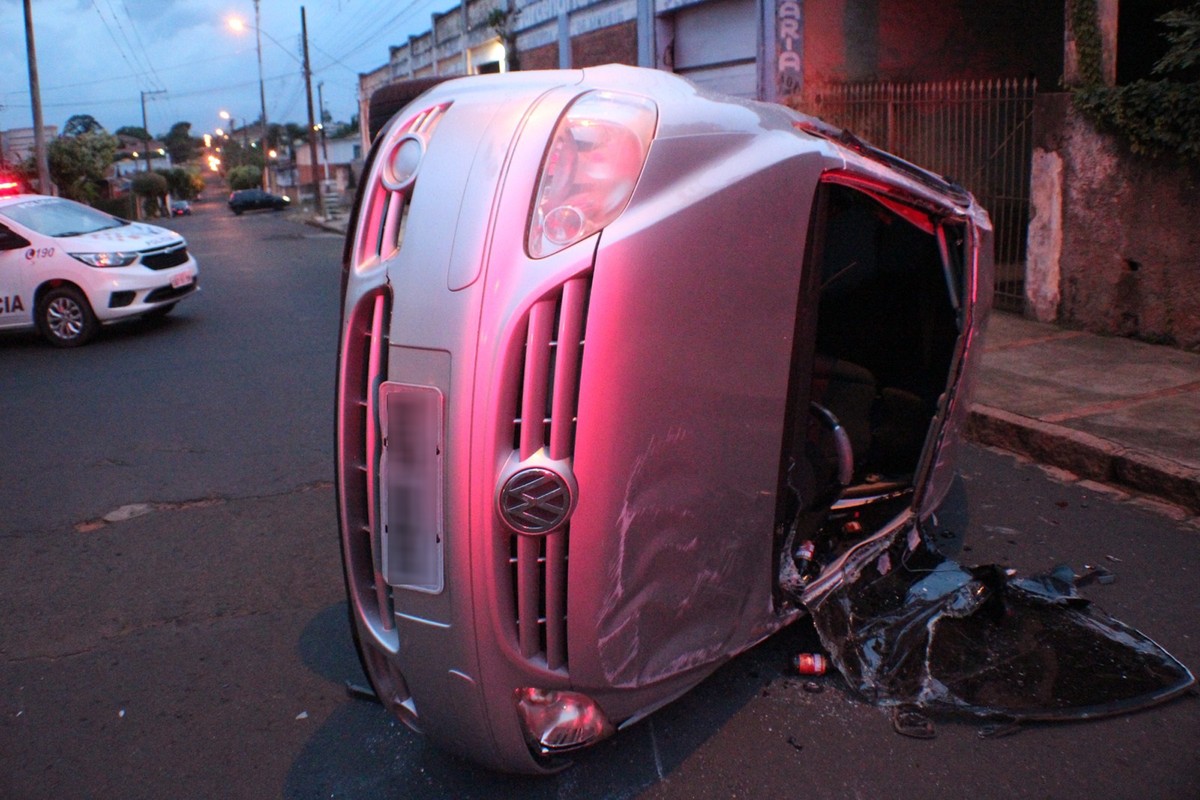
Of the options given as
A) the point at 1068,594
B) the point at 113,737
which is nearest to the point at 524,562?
the point at 113,737

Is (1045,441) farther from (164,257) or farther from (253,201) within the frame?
(253,201)

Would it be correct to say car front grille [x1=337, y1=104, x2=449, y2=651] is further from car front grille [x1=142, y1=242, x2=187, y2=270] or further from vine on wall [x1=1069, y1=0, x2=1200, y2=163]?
car front grille [x1=142, y1=242, x2=187, y2=270]

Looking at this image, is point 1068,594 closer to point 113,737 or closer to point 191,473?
point 113,737

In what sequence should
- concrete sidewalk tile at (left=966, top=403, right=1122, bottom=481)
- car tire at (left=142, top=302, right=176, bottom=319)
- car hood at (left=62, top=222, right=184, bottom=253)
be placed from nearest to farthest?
concrete sidewalk tile at (left=966, top=403, right=1122, bottom=481) → car hood at (left=62, top=222, right=184, bottom=253) → car tire at (left=142, top=302, right=176, bottom=319)

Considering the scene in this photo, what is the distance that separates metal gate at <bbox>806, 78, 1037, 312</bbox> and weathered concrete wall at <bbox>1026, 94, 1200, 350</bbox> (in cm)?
45

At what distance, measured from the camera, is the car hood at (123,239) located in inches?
412

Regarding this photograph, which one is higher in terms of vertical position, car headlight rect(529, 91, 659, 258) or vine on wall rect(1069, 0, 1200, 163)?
vine on wall rect(1069, 0, 1200, 163)

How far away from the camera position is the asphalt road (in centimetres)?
282

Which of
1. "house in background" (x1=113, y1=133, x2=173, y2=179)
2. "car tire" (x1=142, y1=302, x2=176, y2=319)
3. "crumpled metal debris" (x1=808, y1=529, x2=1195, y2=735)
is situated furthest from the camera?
"house in background" (x1=113, y1=133, x2=173, y2=179)

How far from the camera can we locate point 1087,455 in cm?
532

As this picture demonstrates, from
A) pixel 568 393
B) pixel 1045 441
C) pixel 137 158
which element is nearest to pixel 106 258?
pixel 1045 441

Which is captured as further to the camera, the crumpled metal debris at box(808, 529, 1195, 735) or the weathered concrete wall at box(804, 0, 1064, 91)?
the weathered concrete wall at box(804, 0, 1064, 91)

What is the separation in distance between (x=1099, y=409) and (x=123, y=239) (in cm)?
957

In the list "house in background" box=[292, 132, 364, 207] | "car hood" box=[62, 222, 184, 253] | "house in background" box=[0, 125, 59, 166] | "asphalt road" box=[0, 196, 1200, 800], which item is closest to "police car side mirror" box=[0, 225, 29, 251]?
"car hood" box=[62, 222, 184, 253]
